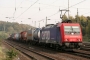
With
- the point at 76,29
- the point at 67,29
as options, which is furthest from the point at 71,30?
the point at 76,29

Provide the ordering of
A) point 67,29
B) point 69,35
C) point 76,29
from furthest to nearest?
point 76,29
point 67,29
point 69,35

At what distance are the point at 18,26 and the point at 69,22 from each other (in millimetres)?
167109

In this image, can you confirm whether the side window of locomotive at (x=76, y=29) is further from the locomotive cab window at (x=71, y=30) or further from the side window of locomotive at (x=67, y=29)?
the side window of locomotive at (x=67, y=29)

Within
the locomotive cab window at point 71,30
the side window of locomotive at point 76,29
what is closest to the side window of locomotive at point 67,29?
the locomotive cab window at point 71,30

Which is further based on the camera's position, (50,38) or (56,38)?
(50,38)

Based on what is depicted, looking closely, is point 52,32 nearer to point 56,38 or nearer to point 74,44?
point 56,38

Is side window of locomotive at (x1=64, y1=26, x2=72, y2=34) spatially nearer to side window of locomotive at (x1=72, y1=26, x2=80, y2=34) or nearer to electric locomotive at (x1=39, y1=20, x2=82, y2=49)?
electric locomotive at (x1=39, y1=20, x2=82, y2=49)

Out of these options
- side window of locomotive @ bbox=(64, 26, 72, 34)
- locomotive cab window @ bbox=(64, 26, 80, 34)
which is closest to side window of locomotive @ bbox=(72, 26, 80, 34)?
locomotive cab window @ bbox=(64, 26, 80, 34)

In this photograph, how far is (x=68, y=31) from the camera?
23953mm

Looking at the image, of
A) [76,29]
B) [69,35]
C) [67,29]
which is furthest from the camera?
[76,29]

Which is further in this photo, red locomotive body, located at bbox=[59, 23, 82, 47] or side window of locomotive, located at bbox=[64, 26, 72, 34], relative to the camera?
side window of locomotive, located at bbox=[64, 26, 72, 34]

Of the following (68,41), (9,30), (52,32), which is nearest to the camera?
(68,41)

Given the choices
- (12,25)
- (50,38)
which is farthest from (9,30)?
(50,38)

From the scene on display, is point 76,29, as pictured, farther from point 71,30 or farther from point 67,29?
point 67,29
